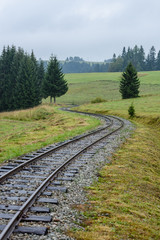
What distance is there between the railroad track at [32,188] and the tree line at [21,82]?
44551 millimetres

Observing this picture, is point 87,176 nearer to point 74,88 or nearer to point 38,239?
point 38,239

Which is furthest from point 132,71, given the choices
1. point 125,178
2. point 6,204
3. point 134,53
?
point 134,53

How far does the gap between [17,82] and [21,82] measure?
1.05m

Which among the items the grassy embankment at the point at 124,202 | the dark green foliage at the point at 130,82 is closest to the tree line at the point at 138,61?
the dark green foliage at the point at 130,82

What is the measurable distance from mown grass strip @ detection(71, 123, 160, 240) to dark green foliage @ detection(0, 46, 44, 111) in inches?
1817

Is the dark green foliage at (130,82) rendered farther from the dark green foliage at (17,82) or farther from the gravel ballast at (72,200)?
the gravel ballast at (72,200)

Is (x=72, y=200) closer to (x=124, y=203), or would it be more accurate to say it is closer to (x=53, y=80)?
(x=124, y=203)

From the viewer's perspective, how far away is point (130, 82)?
60.6 m

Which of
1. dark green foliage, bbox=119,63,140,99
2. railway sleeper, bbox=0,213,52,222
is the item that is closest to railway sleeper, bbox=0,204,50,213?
Result: railway sleeper, bbox=0,213,52,222

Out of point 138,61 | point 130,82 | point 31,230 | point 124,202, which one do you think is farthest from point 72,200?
point 138,61

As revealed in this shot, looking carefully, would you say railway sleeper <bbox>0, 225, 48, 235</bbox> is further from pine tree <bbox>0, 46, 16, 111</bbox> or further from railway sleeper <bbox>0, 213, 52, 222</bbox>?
pine tree <bbox>0, 46, 16, 111</bbox>

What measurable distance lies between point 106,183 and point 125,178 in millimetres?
1128

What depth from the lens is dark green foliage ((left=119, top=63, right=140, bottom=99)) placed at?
60159 millimetres

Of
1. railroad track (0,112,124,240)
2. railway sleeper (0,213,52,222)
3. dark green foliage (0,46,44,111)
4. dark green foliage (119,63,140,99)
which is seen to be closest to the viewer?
Result: railroad track (0,112,124,240)
